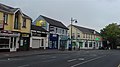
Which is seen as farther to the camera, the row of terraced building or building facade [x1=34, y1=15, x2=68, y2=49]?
building facade [x1=34, y1=15, x2=68, y2=49]

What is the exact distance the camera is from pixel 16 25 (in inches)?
1667

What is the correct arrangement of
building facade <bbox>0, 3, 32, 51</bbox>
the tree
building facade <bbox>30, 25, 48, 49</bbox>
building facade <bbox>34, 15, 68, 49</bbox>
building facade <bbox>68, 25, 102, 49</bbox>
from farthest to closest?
the tree
building facade <bbox>68, 25, 102, 49</bbox>
building facade <bbox>34, 15, 68, 49</bbox>
building facade <bbox>30, 25, 48, 49</bbox>
building facade <bbox>0, 3, 32, 51</bbox>

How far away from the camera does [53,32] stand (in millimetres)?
61188

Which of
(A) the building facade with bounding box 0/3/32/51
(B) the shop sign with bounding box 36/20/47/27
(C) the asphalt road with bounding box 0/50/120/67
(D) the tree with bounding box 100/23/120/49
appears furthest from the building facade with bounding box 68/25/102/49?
(C) the asphalt road with bounding box 0/50/120/67

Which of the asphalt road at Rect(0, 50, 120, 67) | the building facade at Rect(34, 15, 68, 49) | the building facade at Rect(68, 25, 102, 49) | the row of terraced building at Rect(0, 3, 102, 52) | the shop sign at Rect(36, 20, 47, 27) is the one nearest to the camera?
the asphalt road at Rect(0, 50, 120, 67)

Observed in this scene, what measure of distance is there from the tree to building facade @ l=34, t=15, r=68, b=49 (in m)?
37.0

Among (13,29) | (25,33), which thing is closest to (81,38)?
(25,33)

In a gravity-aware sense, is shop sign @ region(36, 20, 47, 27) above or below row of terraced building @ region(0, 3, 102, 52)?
above

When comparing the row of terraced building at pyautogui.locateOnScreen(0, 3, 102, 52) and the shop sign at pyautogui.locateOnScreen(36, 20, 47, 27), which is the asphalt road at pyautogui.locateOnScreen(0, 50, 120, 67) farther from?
the shop sign at pyautogui.locateOnScreen(36, 20, 47, 27)

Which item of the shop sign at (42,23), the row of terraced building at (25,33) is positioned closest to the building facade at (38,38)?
the row of terraced building at (25,33)

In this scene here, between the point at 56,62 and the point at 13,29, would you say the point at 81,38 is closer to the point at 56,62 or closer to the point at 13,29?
the point at 13,29

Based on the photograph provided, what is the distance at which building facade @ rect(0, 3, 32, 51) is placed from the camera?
3884 cm

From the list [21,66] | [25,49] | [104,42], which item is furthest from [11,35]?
[104,42]

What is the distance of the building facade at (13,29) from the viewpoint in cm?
3884
